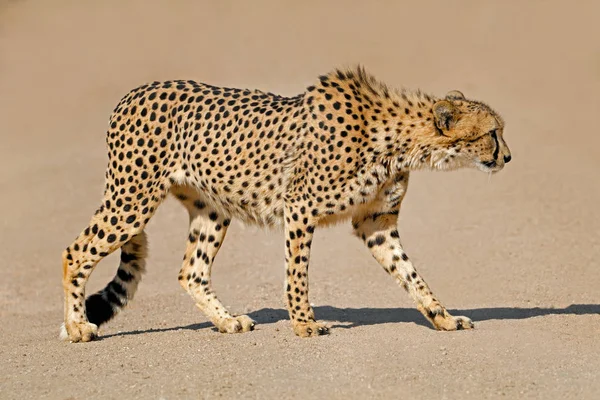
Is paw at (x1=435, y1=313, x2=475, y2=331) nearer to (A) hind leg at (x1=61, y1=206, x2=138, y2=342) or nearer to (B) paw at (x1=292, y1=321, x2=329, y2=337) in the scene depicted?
(B) paw at (x1=292, y1=321, x2=329, y2=337)

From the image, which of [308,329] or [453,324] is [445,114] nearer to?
[453,324]

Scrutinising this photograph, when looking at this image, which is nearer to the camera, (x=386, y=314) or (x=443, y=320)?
(x=443, y=320)

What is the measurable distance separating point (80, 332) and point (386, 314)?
6.50ft

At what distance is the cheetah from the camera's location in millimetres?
6656

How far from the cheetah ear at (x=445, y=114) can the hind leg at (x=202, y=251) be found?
1.45m

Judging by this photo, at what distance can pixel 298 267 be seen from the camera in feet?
21.7

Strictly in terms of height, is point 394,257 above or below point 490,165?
below

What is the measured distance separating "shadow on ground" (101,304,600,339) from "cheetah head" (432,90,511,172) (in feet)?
3.36

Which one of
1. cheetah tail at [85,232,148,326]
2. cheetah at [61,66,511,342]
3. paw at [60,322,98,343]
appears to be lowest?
paw at [60,322,98,343]

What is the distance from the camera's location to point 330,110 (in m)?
6.74

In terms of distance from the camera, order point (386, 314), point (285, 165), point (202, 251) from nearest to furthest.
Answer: point (285, 165)
point (202, 251)
point (386, 314)

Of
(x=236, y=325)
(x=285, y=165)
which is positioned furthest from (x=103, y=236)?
(x=285, y=165)

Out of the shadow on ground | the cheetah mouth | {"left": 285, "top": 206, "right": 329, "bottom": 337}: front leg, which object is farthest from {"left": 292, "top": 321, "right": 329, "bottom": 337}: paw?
the cheetah mouth

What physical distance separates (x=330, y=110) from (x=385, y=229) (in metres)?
0.79
